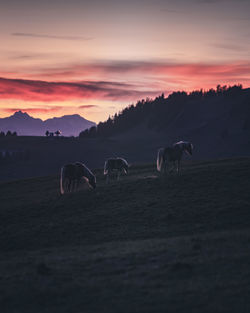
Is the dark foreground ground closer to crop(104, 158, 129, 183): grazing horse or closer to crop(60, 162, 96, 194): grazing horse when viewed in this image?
crop(60, 162, 96, 194): grazing horse

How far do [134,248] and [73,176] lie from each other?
64.5 feet

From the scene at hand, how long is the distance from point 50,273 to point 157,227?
35.3 ft

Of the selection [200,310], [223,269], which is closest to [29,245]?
[223,269]

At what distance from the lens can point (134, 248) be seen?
18297 millimetres

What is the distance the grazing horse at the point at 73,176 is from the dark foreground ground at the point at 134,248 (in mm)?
1415

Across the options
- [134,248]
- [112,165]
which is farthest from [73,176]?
[134,248]

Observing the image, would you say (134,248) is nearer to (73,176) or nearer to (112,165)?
(73,176)

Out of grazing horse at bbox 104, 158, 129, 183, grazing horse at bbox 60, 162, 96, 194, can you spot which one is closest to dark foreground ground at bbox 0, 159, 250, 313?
grazing horse at bbox 60, 162, 96, 194

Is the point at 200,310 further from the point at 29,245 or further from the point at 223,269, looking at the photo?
the point at 29,245

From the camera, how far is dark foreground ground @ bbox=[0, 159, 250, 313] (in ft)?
39.2

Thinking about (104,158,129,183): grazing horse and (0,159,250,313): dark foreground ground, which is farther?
(104,158,129,183): grazing horse

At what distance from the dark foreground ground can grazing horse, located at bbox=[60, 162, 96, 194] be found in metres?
1.42

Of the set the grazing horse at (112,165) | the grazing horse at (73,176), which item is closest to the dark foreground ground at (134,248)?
the grazing horse at (73,176)

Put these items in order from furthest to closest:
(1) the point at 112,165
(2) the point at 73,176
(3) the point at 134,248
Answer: (1) the point at 112,165 < (2) the point at 73,176 < (3) the point at 134,248
